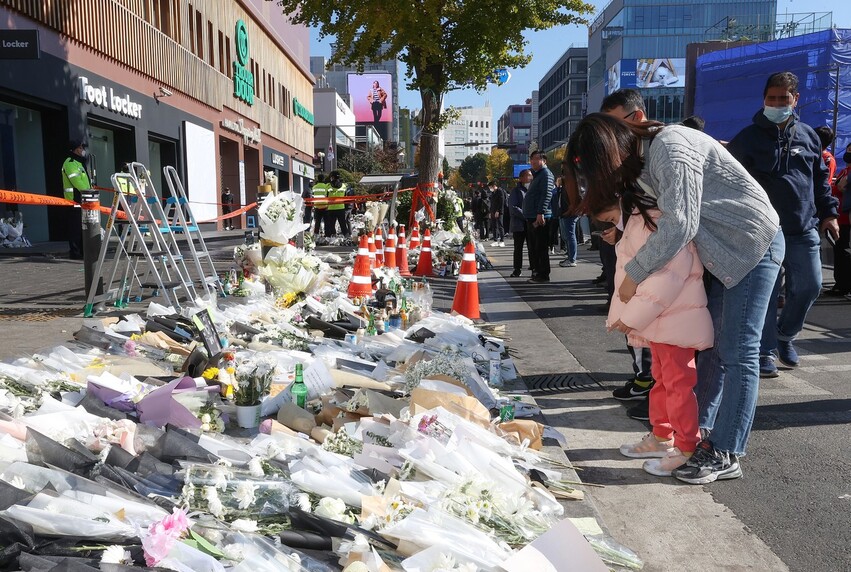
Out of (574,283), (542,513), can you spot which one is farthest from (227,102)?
(542,513)

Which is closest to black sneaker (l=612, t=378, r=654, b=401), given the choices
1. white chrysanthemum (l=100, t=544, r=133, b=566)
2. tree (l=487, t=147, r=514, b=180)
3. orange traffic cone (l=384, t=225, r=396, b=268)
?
white chrysanthemum (l=100, t=544, r=133, b=566)

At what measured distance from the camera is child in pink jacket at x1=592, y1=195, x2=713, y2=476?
10.6 ft

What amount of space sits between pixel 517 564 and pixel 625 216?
187 centimetres

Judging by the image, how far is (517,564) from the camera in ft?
7.21

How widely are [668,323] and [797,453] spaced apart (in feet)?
3.84

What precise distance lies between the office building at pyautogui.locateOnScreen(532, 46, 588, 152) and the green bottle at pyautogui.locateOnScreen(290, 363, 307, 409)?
11155 centimetres

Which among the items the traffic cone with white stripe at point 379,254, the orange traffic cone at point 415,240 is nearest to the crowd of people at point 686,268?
the traffic cone with white stripe at point 379,254

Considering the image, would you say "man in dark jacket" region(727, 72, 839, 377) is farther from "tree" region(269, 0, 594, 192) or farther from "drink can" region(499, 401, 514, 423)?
"tree" region(269, 0, 594, 192)

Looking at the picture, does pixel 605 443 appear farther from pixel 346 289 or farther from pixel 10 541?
pixel 346 289

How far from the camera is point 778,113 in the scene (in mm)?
4812

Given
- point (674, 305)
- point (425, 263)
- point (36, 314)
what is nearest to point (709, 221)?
point (674, 305)

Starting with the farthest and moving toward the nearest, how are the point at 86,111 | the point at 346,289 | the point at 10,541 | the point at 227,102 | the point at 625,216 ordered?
the point at 227,102
the point at 86,111
the point at 346,289
the point at 625,216
the point at 10,541

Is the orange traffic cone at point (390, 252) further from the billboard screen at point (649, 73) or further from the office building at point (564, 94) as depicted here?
the office building at point (564, 94)

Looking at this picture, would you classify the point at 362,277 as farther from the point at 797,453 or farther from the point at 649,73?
the point at 649,73
